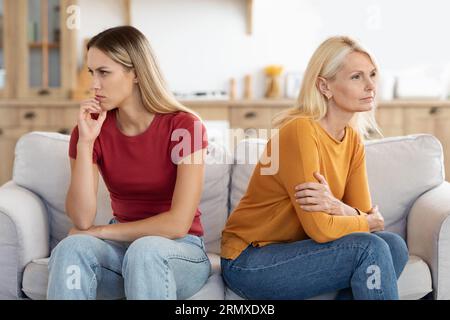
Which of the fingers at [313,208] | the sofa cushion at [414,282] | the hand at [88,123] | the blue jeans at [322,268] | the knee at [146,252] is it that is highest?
the hand at [88,123]

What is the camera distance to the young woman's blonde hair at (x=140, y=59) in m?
1.76

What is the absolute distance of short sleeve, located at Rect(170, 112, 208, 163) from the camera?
1742 millimetres

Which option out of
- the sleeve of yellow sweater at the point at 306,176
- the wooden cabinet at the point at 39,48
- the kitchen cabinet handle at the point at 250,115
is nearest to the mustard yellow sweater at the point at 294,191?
the sleeve of yellow sweater at the point at 306,176

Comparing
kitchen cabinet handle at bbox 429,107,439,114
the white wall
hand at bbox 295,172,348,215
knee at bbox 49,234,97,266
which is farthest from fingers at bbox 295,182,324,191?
the white wall

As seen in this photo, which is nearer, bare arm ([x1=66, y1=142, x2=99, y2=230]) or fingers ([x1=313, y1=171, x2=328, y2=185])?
fingers ([x1=313, y1=171, x2=328, y2=185])

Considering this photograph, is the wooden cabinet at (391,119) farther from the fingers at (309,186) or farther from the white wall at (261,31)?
the fingers at (309,186)

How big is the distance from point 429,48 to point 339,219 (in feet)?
10.3

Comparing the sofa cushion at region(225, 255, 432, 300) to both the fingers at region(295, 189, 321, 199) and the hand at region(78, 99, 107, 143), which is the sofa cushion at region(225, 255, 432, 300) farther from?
the hand at region(78, 99, 107, 143)

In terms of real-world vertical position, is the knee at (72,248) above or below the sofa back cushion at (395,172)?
below

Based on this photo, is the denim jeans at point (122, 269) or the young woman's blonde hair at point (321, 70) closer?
the denim jeans at point (122, 269)

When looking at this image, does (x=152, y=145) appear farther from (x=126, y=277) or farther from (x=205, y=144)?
(x=126, y=277)

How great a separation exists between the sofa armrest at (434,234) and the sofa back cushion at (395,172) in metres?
0.04

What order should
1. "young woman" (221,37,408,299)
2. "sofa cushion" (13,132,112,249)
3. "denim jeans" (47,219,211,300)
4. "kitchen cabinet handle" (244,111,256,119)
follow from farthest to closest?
"kitchen cabinet handle" (244,111,256,119) → "sofa cushion" (13,132,112,249) → "young woman" (221,37,408,299) → "denim jeans" (47,219,211,300)

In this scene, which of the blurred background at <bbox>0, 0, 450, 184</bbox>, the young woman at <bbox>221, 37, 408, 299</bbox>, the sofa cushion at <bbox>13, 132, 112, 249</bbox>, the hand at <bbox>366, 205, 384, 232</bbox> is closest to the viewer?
the young woman at <bbox>221, 37, 408, 299</bbox>
